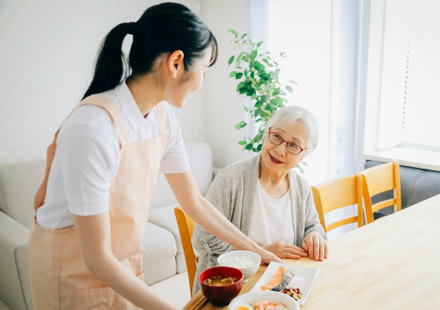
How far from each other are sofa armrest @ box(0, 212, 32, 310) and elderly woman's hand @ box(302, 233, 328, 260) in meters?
1.49

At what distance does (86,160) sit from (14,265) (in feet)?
5.12

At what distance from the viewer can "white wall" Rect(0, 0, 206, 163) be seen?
274 centimetres

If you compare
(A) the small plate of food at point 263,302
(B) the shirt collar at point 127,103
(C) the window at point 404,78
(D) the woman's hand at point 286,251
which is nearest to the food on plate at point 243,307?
(A) the small plate of food at point 263,302

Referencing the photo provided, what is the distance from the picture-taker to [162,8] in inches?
37.1

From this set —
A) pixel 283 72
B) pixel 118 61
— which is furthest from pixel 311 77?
pixel 118 61

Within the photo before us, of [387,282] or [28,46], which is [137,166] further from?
[28,46]

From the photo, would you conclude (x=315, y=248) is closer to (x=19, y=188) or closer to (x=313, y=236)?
(x=313, y=236)

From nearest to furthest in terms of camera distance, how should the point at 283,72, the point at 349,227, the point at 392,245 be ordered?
the point at 392,245 → the point at 349,227 → the point at 283,72

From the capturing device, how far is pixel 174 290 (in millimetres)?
2627

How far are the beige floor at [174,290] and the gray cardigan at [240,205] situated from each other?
3.50 ft

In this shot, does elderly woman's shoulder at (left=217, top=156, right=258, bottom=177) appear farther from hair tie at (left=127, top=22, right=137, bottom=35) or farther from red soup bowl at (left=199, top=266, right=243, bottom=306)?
hair tie at (left=127, top=22, right=137, bottom=35)

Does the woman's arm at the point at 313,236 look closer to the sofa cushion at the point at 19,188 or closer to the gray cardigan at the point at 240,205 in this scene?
the gray cardigan at the point at 240,205

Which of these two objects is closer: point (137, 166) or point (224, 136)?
point (137, 166)

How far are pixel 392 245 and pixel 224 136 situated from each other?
2.44 m
